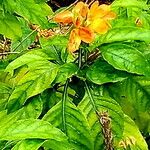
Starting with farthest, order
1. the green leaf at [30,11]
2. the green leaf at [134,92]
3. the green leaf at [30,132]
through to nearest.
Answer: the green leaf at [30,11]
the green leaf at [134,92]
the green leaf at [30,132]

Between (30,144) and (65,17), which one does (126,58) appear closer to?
(65,17)

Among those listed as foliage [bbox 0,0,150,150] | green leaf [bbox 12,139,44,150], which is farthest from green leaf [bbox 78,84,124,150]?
green leaf [bbox 12,139,44,150]

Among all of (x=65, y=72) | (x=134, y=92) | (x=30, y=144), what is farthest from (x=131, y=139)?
(x=30, y=144)

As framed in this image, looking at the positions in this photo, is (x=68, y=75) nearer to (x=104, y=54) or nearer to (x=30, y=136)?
(x=104, y=54)

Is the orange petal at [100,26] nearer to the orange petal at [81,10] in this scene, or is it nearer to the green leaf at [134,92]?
the orange petal at [81,10]

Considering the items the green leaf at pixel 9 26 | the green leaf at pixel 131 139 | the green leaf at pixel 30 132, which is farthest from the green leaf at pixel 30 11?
the green leaf at pixel 30 132

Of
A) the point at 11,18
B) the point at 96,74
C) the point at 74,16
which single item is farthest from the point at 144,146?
the point at 11,18

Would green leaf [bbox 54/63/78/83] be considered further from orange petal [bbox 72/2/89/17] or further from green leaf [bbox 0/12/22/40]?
green leaf [bbox 0/12/22/40]

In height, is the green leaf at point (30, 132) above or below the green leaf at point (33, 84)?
below
